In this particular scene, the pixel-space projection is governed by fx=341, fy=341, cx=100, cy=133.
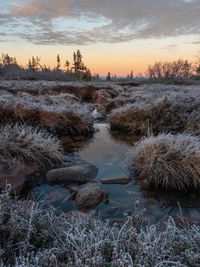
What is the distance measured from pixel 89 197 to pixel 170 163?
1463 mm

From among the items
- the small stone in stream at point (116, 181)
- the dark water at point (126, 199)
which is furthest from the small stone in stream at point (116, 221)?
the small stone in stream at point (116, 181)

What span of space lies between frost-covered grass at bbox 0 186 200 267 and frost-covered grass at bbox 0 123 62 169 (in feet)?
8.02

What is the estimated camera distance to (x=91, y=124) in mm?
9508

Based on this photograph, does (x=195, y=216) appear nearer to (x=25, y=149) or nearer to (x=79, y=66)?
(x=25, y=149)

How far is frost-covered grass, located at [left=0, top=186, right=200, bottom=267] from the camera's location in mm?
2285

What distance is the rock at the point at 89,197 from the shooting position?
14.4ft

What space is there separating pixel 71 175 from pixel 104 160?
4.43 ft

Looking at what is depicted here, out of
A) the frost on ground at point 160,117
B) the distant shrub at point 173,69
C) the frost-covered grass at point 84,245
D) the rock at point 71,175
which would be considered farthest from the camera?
the distant shrub at point 173,69

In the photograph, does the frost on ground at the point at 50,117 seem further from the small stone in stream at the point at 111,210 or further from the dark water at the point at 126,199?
the small stone in stream at the point at 111,210

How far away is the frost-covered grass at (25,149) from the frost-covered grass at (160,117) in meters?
3.46

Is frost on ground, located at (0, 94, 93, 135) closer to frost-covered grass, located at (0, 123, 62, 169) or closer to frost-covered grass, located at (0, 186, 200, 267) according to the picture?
frost-covered grass, located at (0, 123, 62, 169)

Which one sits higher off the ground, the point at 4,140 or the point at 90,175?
the point at 4,140

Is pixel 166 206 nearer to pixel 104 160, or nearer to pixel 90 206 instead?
pixel 90 206

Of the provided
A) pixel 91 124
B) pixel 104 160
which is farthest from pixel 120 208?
pixel 91 124
